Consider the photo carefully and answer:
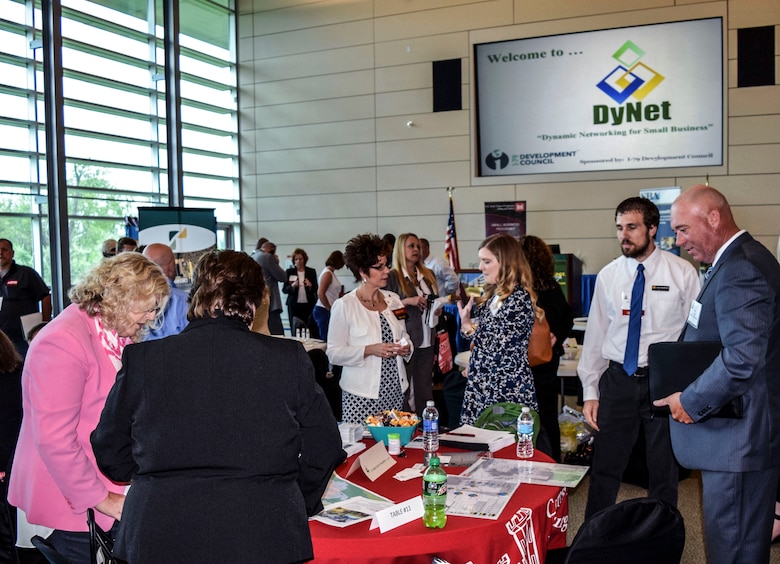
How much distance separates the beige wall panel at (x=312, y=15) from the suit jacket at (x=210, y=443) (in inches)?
441

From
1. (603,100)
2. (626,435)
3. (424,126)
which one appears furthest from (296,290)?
(626,435)

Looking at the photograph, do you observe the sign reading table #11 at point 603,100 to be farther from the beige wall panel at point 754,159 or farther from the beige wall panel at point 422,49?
the beige wall panel at point 422,49

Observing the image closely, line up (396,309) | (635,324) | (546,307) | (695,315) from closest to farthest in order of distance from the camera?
1. (695,315)
2. (635,324)
3. (396,309)
4. (546,307)

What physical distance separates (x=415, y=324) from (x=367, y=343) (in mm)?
1465

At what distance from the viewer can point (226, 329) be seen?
1.65 meters

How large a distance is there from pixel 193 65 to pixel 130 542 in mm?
11415

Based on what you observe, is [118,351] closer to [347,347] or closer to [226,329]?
[226,329]

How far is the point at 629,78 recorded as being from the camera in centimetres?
1002

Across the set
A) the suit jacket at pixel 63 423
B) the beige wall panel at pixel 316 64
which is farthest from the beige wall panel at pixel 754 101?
the suit jacket at pixel 63 423

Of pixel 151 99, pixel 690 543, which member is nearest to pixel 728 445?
pixel 690 543

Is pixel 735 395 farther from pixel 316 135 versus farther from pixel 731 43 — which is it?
pixel 316 135

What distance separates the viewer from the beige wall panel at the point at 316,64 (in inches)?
469

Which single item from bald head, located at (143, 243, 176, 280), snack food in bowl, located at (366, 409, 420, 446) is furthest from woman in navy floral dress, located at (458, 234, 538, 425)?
bald head, located at (143, 243, 176, 280)

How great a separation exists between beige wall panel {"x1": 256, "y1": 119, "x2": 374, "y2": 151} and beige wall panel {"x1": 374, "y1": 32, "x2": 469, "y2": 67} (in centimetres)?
108
